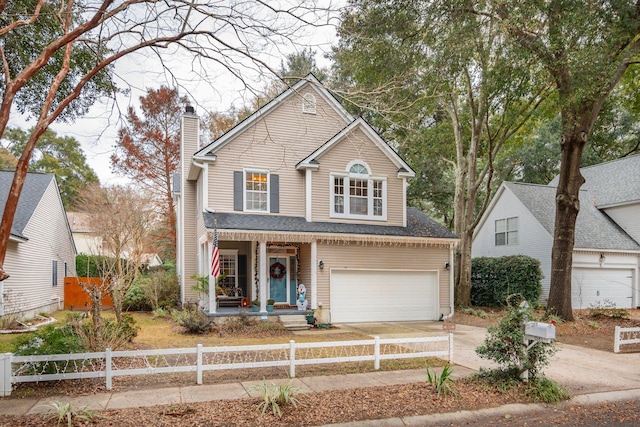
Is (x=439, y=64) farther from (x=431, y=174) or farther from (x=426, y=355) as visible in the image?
(x=431, y=174)

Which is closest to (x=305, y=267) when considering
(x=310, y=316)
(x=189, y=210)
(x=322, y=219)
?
(x=322, y=219)

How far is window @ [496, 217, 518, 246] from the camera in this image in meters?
22.6

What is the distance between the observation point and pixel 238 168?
51.6 feet

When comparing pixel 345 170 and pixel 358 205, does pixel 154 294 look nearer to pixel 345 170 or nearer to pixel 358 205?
pixel 358 205

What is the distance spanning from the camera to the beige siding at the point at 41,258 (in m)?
14.6

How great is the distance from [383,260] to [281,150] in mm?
5778

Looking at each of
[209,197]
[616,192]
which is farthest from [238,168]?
[616,192]

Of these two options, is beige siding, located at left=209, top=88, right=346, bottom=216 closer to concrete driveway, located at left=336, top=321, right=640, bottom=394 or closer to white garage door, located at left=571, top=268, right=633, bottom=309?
concrete driveway, located at left=336, top=321, right=640, bottom=394

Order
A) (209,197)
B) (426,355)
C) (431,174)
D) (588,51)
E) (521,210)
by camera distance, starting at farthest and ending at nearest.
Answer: (431,174) → (521,210) → (209,197) → (588,51) → (426,355)

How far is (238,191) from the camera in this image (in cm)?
1565

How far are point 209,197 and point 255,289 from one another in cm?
403

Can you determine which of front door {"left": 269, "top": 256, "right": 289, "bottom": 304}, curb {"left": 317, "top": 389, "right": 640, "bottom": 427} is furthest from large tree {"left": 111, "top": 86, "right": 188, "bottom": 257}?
curb {"left": 317, "top": 389, "right": 640, "bottom": 427}

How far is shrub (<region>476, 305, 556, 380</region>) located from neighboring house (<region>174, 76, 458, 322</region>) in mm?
8364

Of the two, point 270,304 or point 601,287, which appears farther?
point 601,287
